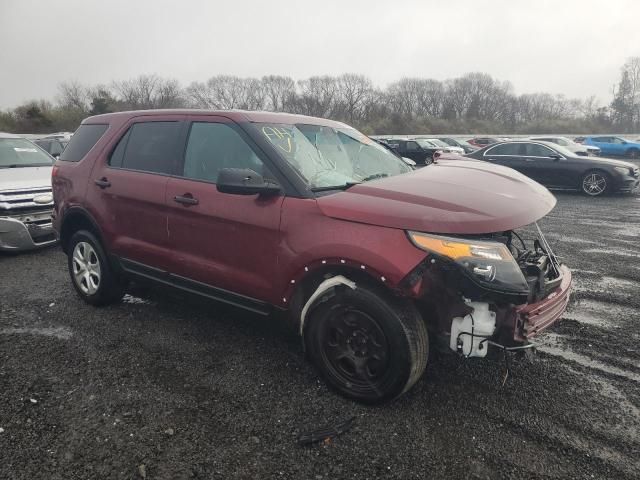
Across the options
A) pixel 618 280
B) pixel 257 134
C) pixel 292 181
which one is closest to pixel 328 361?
pixel 292 181

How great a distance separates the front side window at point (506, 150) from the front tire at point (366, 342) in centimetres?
1183

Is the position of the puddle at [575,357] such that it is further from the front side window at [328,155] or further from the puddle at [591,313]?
the front side window at [328,155]

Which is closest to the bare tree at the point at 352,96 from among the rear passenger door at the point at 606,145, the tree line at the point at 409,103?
the tree line at the point at 409,103

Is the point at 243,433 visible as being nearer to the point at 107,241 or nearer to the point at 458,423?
the point at 458,423

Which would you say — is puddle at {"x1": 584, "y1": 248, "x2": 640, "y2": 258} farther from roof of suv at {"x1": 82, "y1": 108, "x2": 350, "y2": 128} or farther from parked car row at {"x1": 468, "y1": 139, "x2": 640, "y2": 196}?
parked car row at {"x1": 468, "y1": 139, "x2": 640, "y2": 196}

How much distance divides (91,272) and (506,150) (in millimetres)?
12128

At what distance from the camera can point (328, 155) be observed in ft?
10.4

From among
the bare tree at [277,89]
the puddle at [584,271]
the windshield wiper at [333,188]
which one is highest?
the bare tree at [277,89]

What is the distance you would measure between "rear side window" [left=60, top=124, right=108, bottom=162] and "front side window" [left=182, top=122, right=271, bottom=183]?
1302mm

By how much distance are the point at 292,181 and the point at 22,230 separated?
191 inches

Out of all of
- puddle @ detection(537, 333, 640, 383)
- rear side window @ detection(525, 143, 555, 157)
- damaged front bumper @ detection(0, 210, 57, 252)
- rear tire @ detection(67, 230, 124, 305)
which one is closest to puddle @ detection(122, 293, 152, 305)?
rear tire @ detection(67, 230, 124, 305)

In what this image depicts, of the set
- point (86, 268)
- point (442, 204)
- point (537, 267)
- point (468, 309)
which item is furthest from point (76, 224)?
point (537, 267)

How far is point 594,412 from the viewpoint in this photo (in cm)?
259

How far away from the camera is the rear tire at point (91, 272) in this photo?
3.97m
